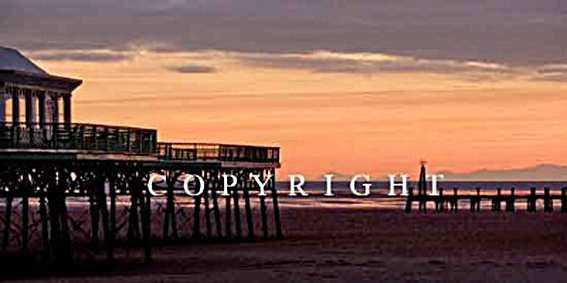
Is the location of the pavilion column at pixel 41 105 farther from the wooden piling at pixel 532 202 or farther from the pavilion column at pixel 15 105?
the wooden piling at pixel 532 202

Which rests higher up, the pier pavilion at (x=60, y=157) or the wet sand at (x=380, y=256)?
the pier pavilion at (x=60, y=157)

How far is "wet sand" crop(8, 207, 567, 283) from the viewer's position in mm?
47969

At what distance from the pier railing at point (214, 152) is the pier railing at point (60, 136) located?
14813 mm

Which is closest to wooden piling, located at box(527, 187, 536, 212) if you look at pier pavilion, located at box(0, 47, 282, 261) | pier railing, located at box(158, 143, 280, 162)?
pier railing, located at box(158, 143, 280, 162)

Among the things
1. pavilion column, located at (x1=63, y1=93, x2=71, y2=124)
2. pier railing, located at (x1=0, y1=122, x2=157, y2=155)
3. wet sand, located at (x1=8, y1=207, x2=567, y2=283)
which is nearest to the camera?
pier railing, located at (x1=0, y1=122, x2=157, y2=155)

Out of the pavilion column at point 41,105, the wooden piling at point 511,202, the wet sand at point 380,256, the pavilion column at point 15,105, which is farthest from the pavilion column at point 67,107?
the wooden piling at point 511,202

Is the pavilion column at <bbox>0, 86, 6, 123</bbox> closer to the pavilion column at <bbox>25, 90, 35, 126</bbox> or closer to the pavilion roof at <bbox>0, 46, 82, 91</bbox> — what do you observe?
the pavilion roof at <bbox>0, 46, 82, 91</bbox>

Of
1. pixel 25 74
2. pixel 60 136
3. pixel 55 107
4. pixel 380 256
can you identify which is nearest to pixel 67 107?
pixel 55 107

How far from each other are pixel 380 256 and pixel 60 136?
1397 cm

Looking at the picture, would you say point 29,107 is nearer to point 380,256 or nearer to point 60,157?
point 60,157

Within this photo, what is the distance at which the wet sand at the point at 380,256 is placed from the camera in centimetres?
4797

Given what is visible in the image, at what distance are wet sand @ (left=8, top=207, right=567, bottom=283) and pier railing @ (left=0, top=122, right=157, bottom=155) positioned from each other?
3655 millimetres

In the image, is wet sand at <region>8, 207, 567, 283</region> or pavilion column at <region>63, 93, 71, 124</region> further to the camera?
pavilion column at <region>63, 93, 71, 124</region>

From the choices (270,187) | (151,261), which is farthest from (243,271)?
(270,187)
